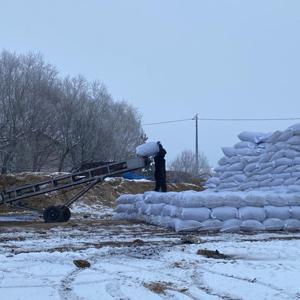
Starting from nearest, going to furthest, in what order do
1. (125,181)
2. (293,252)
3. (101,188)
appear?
(293,252) → (101,188) → (125,181)

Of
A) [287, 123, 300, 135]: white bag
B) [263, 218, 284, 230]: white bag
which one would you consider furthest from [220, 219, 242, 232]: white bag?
[287, 123, 300, 135]: white bag

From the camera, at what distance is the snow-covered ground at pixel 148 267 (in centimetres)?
498

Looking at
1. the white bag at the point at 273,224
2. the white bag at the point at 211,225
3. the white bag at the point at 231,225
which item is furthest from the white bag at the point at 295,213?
the white bag at the point at 211,225

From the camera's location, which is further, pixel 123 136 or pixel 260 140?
pixel 123 136

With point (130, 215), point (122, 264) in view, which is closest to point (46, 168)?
point (130, 215)

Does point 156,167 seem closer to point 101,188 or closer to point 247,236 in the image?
point 247,236

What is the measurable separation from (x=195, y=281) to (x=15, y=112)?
92.8 feet

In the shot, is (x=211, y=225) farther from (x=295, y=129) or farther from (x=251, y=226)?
(x=295, y=129)

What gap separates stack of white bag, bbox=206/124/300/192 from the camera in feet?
40.2

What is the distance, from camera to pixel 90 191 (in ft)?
75.7

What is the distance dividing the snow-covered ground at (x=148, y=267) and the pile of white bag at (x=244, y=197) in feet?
2.28

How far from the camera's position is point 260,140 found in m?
13.8

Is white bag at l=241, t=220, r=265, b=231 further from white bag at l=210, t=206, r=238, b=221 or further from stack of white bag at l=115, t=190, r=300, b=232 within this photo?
white bag at l=210, t=206, r=238, b=221

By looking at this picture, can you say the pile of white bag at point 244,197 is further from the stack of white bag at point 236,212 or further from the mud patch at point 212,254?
the mud patch at point 212,254
